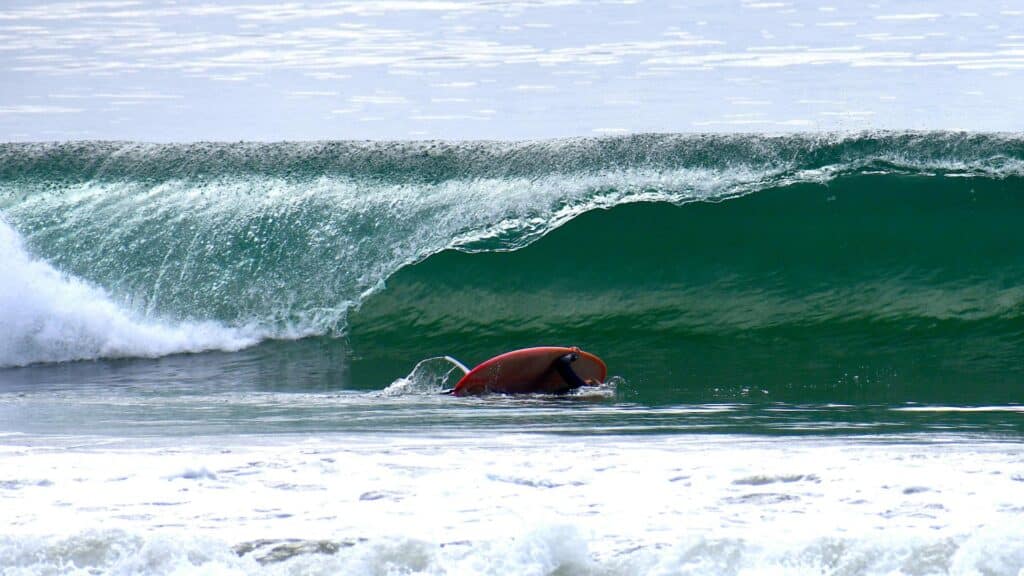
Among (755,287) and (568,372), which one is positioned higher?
(755,287)

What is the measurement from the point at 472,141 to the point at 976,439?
9.76 meters

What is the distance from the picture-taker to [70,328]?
12.7 meters

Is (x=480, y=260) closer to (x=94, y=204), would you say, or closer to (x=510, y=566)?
(x=94, y=204)

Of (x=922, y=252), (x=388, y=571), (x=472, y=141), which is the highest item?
(x=472, y=141)

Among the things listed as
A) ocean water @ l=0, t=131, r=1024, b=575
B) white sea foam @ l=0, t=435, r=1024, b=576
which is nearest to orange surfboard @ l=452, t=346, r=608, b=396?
ocean water @ l=0, t=131, r=1024, b=575

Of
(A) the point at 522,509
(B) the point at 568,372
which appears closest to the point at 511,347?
(B) the point at 568,372

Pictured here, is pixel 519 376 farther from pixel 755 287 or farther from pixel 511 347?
pixel 755 287

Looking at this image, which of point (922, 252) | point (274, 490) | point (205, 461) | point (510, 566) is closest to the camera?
point (510, 566)

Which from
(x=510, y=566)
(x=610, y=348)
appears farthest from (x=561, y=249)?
(x=510, y=566)

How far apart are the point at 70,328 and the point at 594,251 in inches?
202

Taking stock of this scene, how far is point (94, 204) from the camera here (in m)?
16.0

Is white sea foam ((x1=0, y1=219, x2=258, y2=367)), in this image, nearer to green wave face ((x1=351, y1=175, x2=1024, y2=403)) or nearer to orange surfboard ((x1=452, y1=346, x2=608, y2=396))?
green wave face ((x1=351, y1=175, x2=1024, y2=403))

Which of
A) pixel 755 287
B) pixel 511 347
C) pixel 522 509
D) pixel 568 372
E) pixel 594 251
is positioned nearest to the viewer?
pixel 522 509

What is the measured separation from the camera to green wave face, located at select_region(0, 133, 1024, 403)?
40.4 feet
